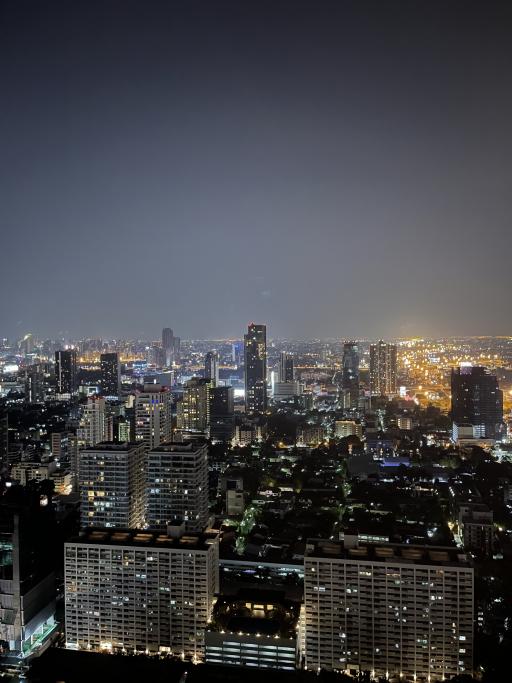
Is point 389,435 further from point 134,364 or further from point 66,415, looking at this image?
point 134,364

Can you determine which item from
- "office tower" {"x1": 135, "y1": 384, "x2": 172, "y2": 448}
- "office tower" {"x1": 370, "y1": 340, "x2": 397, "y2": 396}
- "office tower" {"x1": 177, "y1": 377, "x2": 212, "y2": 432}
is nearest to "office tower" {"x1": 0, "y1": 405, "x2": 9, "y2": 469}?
"office tower" {"x1": 135, "y1": 384, "x2": 172, "y2": 448}

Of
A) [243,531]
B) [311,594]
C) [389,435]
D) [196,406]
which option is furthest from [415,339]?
[311,594]

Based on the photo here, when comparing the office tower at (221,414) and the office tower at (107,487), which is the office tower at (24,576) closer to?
the office tower at (107,487)

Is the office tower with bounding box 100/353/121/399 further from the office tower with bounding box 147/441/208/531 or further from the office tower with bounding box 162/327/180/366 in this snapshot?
the office tower with bounding box 147/441/208/531

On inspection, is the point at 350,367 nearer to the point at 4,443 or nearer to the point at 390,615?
the point at 4,443

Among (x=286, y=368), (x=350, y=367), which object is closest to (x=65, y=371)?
(x=286, y=368)
